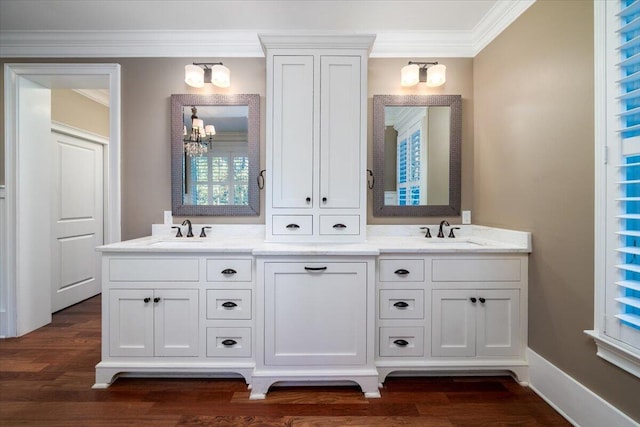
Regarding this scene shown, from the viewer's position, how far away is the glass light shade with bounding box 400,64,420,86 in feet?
7.68

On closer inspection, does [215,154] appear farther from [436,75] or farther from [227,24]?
[436,75]

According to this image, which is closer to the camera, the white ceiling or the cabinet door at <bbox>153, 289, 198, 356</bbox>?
the cabinet door at <bbox>153, 289, 198, 356</bbox>

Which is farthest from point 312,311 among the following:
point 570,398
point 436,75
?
point 436,75

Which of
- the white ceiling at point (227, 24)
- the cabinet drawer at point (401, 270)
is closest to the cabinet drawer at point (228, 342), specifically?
the cabinet drawer at point (401, 270)

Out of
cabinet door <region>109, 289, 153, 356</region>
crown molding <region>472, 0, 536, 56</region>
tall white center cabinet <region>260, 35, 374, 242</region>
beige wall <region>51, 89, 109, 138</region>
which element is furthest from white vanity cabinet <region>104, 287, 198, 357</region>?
crown molding <region>472, 0, 536, 56</region>

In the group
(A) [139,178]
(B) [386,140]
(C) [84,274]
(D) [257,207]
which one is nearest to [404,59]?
(B) [386,140]

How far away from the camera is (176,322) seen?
1848mm

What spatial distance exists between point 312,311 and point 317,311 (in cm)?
3

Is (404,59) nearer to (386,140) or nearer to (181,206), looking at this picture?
(386,140)

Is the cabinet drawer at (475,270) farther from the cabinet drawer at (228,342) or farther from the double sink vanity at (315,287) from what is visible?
the cabinet drawer at (228,342)

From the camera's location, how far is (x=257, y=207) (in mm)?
2438

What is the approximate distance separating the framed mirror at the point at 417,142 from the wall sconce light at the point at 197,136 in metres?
1.38

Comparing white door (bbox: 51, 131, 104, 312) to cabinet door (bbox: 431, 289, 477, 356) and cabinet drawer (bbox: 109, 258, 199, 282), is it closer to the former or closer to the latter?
cabinet drawer (bbox: 109, 258, 199, 282)

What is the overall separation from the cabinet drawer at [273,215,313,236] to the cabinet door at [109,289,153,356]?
35.5 inches
